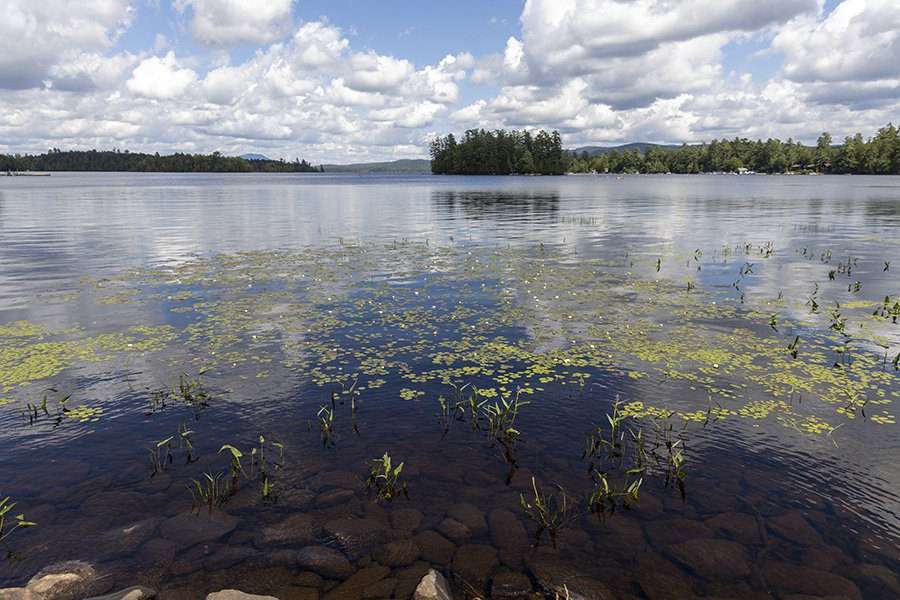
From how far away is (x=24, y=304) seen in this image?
25.2 m

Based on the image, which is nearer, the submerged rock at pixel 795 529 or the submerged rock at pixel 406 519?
the submerged rock at pixel 795 529

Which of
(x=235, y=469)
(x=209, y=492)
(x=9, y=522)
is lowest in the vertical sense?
(x=9, y=522)

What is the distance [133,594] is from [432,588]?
15.2 feet

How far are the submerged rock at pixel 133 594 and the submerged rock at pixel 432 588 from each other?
4.27 m

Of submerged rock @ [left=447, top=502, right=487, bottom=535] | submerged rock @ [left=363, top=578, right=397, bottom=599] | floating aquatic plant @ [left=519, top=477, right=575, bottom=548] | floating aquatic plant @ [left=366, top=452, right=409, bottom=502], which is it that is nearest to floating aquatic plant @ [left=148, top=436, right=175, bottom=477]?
floating aquatic plant @ [left=366, top=452, right=409, bottom=502]

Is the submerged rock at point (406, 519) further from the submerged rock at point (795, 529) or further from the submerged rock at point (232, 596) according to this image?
the submerged rock at point (795, 529)

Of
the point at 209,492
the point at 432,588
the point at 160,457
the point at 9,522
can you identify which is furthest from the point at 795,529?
the point at 9,522

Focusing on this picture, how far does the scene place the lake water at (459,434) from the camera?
9430 mm

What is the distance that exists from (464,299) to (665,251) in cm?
2262

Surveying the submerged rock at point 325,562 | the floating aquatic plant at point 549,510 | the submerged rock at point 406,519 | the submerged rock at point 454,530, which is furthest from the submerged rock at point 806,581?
the submerged rock at point 325,562

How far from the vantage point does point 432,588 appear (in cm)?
823

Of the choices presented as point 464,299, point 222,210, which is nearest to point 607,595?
point 464,299

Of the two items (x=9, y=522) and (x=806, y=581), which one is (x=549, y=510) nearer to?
(x=806, y=581)

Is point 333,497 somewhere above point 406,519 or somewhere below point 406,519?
above
